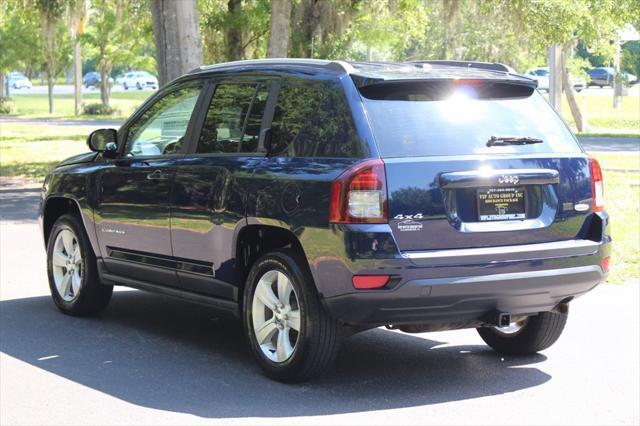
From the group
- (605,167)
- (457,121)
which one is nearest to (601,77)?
(605,167)

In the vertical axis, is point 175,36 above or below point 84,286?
above

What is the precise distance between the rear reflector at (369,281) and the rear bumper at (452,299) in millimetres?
34

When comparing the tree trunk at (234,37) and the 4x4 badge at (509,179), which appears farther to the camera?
the tree trunk at (234,37)

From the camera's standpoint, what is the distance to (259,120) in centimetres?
734

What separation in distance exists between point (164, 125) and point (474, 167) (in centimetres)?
259

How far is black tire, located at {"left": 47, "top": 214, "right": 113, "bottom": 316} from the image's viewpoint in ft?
28.8

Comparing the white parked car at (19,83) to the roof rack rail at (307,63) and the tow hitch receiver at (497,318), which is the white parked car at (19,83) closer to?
the roof rack rail at (307,63)

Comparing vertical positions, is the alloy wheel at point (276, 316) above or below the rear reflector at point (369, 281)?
below

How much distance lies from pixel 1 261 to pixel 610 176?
11.9m

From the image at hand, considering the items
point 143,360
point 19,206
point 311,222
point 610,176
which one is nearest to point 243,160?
point 311,222

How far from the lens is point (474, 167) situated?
21.5 ft

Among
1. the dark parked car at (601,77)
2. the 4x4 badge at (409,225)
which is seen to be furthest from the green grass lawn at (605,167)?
the dark parked car at (601,77)

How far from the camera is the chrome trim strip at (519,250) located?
637cm

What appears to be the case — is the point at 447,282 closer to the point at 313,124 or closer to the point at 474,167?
the point at 474,167
